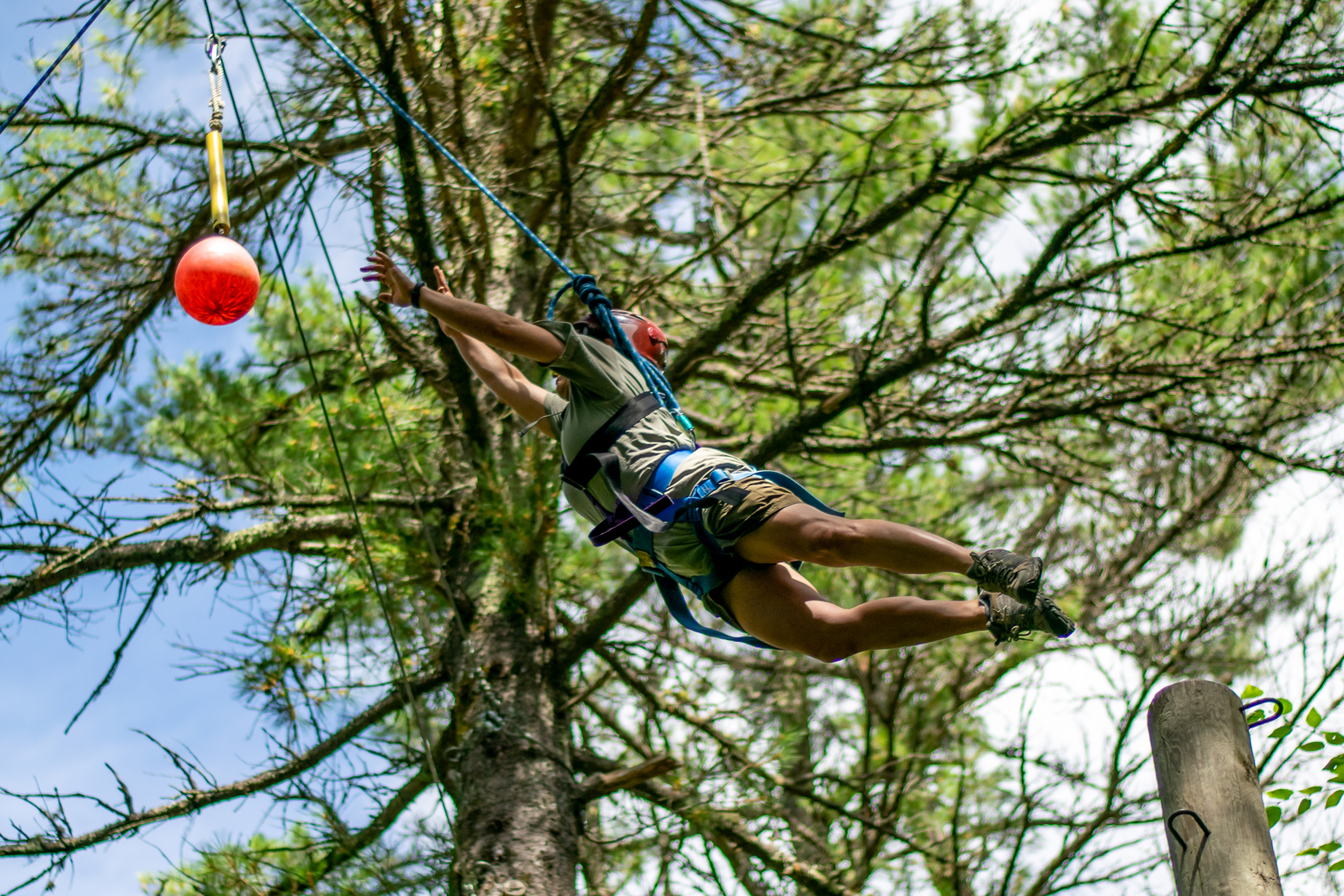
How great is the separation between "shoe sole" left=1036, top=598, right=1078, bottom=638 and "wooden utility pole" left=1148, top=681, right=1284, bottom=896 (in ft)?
0.83

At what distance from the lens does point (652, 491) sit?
309 centimetres

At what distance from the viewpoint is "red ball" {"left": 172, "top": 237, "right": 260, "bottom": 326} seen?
289 centimetres

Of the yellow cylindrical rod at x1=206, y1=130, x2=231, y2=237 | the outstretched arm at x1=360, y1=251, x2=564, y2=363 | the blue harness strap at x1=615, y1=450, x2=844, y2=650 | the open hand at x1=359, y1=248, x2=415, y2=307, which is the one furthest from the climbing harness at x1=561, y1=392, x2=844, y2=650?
the yellow cylindrical rod at x1=206, y1=130, x2=231, y2=237

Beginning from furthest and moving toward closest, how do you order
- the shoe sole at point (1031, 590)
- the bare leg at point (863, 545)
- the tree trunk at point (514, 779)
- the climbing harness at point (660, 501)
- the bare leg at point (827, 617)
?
the tree trunk at point (514, 779), the climbing harness at point (660, 501), the bare leg at point (827, 617), the bare leg at point (863, 545), the shoe sole at point (1031, 590)

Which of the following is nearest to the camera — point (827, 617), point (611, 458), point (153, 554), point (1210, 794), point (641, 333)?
point (1210, 794)

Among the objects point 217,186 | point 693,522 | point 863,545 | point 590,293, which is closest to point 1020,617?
point 863,545

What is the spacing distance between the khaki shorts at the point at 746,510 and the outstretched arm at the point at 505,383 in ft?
2.89

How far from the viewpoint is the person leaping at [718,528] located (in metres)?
2.66

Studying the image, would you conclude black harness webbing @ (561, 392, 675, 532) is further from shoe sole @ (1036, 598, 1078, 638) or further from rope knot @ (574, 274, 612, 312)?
shoe sole @ (1036, 598, 1078, 638)

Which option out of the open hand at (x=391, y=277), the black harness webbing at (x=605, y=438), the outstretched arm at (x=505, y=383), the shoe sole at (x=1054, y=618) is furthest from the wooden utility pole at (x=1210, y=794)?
the open hand at (x=391, y=277)

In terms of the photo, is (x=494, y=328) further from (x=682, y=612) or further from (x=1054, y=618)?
(x=1054, y=618)

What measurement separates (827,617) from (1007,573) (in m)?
0.48

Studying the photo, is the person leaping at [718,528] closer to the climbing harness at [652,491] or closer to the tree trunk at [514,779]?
the climbing harness at [652,491]

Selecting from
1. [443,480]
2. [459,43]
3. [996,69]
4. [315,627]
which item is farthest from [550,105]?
[315,627]
